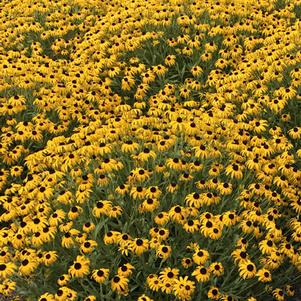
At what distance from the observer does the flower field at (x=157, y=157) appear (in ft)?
16.3

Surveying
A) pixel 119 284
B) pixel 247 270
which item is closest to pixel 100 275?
pixel 119 284

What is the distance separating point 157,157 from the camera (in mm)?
6152

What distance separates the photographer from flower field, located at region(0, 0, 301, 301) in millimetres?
4969

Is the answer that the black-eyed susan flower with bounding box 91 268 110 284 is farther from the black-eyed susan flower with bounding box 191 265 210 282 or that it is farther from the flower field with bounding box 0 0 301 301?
the black-eyed susan flower with bounding box 191 265 210 282

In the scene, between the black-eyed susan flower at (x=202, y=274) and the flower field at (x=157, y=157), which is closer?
the black-eyed susan flower at (x=202, y=274)

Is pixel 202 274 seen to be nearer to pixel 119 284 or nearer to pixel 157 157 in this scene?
pixel 119 284

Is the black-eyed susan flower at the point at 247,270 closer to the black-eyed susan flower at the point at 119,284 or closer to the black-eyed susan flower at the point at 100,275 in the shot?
the black-eyed susan flower at the point at 119,284

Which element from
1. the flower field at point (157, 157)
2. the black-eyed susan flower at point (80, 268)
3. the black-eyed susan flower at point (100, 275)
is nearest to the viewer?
the black-eyed susan flower at point (100, 275)

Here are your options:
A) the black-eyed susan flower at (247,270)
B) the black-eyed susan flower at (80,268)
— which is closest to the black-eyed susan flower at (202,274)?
the black-eyed susan flower at (247,270)

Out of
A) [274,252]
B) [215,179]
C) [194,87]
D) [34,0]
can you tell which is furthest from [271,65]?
[34,0]

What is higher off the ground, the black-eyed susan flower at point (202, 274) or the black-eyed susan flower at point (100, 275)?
the black-eyed susan flower at point (100, 275)

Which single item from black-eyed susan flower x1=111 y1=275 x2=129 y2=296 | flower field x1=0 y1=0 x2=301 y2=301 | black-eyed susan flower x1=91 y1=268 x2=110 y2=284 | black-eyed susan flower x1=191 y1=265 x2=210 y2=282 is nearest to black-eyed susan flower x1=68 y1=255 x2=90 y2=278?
flower field x1=0 y1=0 x2=301 y2=301

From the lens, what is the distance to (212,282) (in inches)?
189

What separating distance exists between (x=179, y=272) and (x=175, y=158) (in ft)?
4.36
